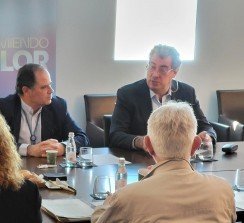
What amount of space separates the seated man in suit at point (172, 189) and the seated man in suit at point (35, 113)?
200 cm

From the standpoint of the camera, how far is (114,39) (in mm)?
6332

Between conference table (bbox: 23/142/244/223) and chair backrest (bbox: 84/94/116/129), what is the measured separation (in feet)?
6.87

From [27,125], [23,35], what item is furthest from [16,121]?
[23,35]

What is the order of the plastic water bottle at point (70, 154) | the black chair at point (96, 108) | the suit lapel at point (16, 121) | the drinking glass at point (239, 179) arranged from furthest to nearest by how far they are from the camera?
1. the black chair at point (96, 108)
2. the suit lapel at point (16, 121)
3. the plastic water bottle at point (70, 154)
4. the drinking glass at point (239, 179)

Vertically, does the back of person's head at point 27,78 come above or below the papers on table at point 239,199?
above

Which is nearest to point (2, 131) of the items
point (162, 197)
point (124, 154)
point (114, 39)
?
point (162, 197)

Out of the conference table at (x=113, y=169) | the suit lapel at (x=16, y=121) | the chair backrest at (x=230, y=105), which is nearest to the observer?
the conference table at (x=113, y=169)

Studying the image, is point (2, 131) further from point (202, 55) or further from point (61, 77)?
point (202, 55)

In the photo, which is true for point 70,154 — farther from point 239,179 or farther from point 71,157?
point 239,179

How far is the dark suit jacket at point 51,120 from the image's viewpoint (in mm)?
4066

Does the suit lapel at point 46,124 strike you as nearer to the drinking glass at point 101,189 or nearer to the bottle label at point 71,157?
the bottle label at point 71,157

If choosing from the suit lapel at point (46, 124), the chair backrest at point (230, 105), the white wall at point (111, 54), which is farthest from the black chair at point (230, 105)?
the suit lapel at point (46, 124)

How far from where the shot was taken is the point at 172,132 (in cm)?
206

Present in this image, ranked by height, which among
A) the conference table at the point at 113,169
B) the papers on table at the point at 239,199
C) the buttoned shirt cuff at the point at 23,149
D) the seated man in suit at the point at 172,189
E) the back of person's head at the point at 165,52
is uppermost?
the back of person's head at the point at 165,52
